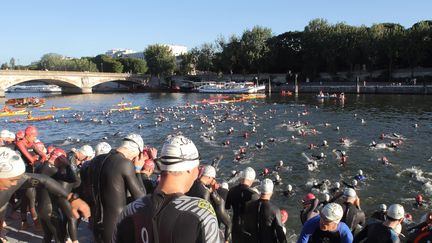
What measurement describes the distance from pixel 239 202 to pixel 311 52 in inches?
3956

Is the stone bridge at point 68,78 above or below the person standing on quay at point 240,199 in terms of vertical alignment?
above

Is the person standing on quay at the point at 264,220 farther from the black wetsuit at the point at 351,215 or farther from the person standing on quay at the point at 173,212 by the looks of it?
the person standing on quay at the point at 173,212

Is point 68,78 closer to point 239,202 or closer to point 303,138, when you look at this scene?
point 303,138

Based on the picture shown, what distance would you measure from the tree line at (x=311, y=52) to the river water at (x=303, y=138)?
33883 mm

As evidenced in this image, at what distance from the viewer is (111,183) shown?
4824 mm

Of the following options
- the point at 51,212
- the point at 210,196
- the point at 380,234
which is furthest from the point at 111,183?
the point at 380,234

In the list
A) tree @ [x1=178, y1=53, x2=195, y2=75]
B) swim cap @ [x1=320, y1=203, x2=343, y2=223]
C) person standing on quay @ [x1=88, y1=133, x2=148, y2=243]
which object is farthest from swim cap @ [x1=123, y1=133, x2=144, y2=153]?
tree @ [x1=178, y1=53, x2=195, y2=75]

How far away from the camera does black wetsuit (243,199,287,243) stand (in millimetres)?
6281

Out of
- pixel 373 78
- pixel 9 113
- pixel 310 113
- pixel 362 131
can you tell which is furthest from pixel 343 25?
pixel 9 113

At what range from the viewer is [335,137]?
106 feet

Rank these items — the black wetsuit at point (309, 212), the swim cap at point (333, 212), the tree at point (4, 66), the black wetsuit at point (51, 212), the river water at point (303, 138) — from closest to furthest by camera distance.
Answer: the swim cap at point (333, 212) → the black wetsuit at point (51, 212) → the black wetsuit at point (309, 212) → the river water at point (303, 138) → the tree at point (4, 66)

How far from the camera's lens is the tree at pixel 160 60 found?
424 ft

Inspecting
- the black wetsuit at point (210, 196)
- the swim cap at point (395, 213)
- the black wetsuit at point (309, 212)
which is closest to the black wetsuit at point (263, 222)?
the black wetsuit at point (210, 196)

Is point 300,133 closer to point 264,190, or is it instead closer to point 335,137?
point 335,137
